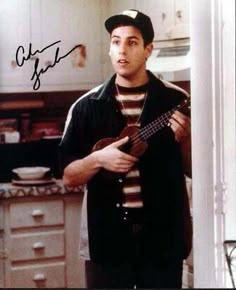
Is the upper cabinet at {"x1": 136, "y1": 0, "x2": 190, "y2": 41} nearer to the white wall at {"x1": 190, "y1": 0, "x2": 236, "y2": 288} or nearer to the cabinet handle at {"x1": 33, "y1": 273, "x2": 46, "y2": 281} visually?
the white wall at {"x1": 190, "y1": 0, "x2": 236, "y2": 288}

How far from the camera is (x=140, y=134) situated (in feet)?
3.93

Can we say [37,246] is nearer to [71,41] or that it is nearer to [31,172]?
[31,172]

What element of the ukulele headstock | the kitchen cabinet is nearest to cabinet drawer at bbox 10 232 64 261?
the kitchen cabinet

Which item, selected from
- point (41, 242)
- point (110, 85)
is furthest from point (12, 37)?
point (41, 242)

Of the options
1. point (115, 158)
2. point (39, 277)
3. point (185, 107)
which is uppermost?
point (185, 107)

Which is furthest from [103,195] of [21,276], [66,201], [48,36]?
[48,36]

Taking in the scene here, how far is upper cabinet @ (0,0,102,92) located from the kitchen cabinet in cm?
24

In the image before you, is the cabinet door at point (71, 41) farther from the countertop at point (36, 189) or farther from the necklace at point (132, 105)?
the countertop at point (36, 189)

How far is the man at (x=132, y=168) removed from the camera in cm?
120

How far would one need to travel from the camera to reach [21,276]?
1227mm

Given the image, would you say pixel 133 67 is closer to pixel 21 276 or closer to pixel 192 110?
pixel 192 110

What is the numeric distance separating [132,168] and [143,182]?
38mm

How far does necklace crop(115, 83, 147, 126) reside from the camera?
1197 millimetres

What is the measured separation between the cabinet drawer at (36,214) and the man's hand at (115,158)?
0.43 feet
